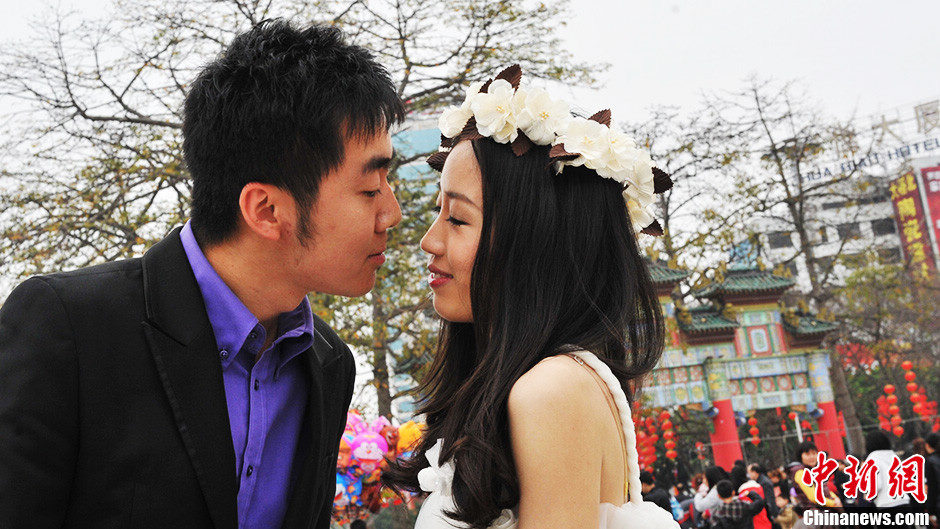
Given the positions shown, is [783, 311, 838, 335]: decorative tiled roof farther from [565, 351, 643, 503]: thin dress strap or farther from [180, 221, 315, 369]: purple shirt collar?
[180, 221, 315, 369]: purple shirt collar

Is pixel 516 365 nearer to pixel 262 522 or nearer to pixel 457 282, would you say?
pixel 457 282

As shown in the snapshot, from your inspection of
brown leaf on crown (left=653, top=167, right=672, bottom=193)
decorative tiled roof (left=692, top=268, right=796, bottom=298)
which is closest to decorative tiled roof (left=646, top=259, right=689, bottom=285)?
decorative tiled roof (left=692, top=268, right=796, bottom=298)

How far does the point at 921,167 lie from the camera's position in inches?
1825

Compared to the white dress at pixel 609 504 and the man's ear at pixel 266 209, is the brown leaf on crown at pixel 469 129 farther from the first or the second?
the white dress at pixel 609 504

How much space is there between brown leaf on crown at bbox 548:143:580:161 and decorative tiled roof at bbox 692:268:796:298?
14772mm

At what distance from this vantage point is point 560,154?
8.01 feet

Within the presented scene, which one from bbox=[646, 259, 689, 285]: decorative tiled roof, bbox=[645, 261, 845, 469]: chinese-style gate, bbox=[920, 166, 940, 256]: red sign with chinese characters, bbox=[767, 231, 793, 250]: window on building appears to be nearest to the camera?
bbox=[646, 259, 689, 285]: decorative tiled roof

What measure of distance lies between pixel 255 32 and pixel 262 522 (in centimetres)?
135

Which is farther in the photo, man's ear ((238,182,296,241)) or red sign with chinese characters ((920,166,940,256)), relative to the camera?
red sign with chinese characters ((920,166,940,256))

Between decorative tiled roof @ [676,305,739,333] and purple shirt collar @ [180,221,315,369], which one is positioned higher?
decorative tiled roof @ [676,305,739,333]

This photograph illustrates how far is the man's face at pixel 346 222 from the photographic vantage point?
2.44 metres

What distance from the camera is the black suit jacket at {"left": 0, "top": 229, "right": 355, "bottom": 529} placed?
75.6 inches

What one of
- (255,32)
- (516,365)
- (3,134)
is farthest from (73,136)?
(516,365)

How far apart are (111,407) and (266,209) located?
664 millimetres
